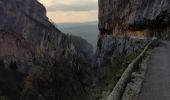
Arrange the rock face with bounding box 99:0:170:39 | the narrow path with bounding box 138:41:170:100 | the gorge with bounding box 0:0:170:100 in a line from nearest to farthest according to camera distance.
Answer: the narrow path with bounding box 138:41:170:100
the gorge with bounding box 0:0:170:100
the rock face with bounding box 99:0:170:39

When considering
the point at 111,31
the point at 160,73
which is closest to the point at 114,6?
the point at 111,31

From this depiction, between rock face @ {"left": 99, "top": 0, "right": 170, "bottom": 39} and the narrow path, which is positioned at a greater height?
rock face @ {"left": 99, "top": 0, "right": 170, "bottom": 39}

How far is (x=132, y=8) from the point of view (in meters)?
90.0

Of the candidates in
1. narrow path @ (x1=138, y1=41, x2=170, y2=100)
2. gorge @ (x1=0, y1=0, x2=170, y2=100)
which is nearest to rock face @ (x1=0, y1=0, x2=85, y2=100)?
gorge @ (x1=0, y1=0, x2=170, y2=100)

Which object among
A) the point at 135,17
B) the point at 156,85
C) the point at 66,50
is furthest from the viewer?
the point at 135,17

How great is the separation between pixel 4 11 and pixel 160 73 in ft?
453

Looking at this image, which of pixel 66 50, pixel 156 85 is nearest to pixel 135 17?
pixel 66 50

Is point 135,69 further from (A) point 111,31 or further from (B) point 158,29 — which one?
(A) point 111,31

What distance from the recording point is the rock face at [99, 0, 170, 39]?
71.4 meters

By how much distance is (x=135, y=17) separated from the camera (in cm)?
8494

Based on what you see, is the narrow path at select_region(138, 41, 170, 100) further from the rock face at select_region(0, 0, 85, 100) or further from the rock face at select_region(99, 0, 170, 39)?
the rock face at select_region(0, 0, 85, 100)

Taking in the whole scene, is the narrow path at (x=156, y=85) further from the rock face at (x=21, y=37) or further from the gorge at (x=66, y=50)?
the rock face at (x=21, y=37)

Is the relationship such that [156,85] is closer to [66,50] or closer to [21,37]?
[66,50]

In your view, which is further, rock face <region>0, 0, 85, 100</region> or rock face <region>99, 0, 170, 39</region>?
rock face <region>0, 0, 85, 100</region>
